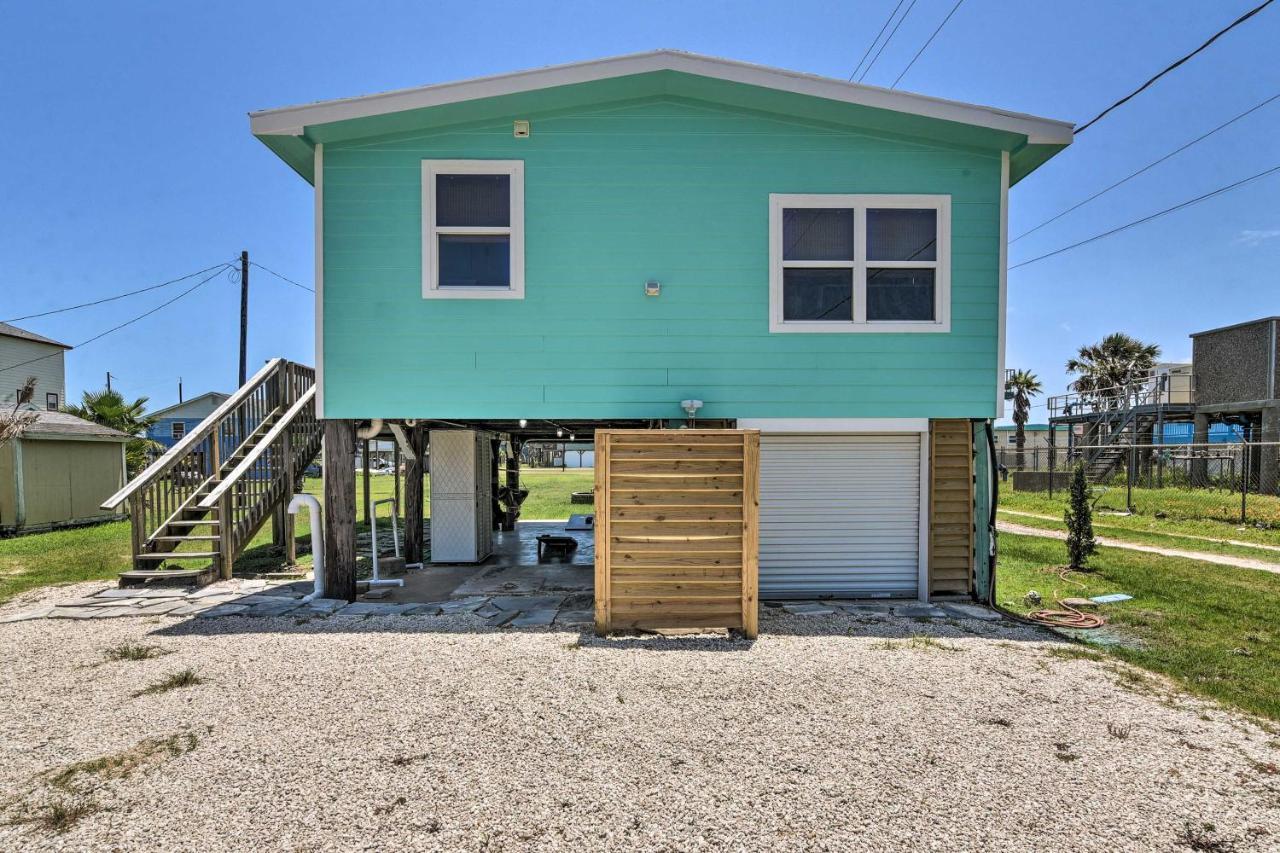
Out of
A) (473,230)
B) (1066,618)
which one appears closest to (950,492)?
(1066,618)

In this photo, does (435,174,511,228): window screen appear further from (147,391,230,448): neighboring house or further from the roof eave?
(147,391,230,448): neighboring house

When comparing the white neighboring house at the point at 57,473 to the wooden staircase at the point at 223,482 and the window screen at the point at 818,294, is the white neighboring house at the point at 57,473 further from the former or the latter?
the window screen at the point at 818,294

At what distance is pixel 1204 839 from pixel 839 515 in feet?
14.4

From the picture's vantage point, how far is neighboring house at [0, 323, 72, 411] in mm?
20266

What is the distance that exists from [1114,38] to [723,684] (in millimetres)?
10863

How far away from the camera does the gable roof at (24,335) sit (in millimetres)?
20148

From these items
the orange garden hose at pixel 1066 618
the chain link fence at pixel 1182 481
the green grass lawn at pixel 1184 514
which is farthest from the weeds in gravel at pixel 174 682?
the green grass lawn at pixel 1184 514

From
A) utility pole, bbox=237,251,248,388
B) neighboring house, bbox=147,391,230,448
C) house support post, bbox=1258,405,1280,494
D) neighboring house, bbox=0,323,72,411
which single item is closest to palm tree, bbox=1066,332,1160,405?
house support post, bbox=1258,405,1280,494

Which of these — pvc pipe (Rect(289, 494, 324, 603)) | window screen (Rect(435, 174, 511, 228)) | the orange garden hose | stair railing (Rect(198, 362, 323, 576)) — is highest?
window screen (Rect(435, 174, 511, 228))

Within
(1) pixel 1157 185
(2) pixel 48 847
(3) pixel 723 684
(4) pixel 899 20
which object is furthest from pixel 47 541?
(1) pixel 1157 185

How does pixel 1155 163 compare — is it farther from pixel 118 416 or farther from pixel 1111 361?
pixel 118 416

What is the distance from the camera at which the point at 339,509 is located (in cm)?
647

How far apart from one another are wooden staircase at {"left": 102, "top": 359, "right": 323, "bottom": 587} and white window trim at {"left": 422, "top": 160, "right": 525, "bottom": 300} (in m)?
3.63

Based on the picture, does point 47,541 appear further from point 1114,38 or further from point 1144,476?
point 1144,476
